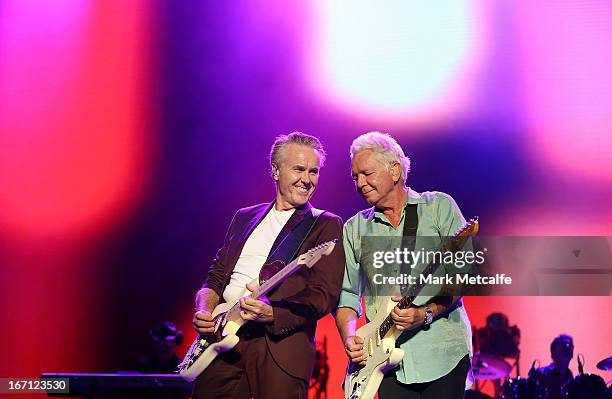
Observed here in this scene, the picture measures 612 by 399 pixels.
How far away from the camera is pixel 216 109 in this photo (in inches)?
224

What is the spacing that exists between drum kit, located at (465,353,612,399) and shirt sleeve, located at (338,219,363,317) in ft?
5.24

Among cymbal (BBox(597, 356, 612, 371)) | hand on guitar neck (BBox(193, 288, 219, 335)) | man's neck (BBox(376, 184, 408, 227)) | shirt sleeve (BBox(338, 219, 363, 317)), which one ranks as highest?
man's neck (BBox(376, 184, 408, 227))

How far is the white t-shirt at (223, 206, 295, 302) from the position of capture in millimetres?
3975

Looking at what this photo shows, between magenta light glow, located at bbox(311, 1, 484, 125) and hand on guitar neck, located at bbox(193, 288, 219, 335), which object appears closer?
hand on guitar neck, located at bbox(193, 288, 219, 335)

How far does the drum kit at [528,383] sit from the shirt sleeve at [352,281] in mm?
1598

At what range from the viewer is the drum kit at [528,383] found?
4965 millimetres

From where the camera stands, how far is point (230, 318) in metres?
3.83

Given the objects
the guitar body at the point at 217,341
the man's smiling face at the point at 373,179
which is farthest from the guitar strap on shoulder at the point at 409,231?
the guitar body at the point at 217,341

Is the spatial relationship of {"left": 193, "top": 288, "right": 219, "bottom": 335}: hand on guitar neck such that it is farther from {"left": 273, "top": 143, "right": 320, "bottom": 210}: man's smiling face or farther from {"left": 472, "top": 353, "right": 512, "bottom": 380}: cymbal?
{"left": 472, "top": 353, "right": 512, "bottom": 380}: cymbal

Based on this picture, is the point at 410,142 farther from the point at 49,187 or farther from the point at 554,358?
the point at 49,187

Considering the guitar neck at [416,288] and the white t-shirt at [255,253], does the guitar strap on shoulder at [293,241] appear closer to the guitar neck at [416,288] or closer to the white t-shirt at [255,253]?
the white t-shirt at [255,253]

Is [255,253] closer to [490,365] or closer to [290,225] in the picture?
[290,225]

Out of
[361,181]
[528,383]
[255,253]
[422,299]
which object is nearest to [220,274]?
[255,253]

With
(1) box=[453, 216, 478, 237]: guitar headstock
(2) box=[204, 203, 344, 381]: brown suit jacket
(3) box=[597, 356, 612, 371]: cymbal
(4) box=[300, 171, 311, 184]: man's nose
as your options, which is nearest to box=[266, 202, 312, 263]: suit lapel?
(2) box=[204, 203, 344, 381]: brown suit jacket
